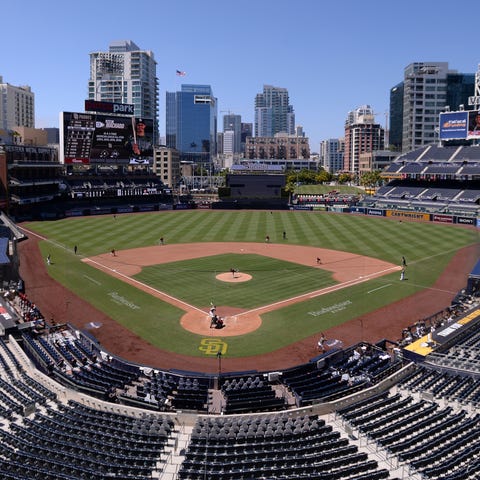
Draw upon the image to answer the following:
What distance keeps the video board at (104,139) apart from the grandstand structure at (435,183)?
4925cm

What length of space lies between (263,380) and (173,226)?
5831 cm

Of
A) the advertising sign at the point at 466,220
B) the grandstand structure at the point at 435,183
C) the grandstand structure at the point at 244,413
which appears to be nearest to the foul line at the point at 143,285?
the grandstand structure at the point at 244,413

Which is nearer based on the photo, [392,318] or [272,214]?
[392,318]

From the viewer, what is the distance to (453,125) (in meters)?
103

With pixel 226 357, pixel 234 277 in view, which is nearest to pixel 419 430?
pixel 226 357

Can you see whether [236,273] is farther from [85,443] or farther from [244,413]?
[85,443]

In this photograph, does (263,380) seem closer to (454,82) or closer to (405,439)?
(405,439)

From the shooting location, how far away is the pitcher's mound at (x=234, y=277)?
46094mm

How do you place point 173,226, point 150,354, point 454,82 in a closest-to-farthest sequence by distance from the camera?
point 150,354
point 173,226
point 454,82

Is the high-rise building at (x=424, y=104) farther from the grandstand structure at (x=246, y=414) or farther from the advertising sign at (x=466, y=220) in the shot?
the grandstand structure at (x=246, y=414)

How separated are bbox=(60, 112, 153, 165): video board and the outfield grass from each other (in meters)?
Answer: 13.9

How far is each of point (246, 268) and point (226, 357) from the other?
21.8 m

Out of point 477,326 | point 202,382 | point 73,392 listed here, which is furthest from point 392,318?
point 73,392

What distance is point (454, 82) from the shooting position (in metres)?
193
